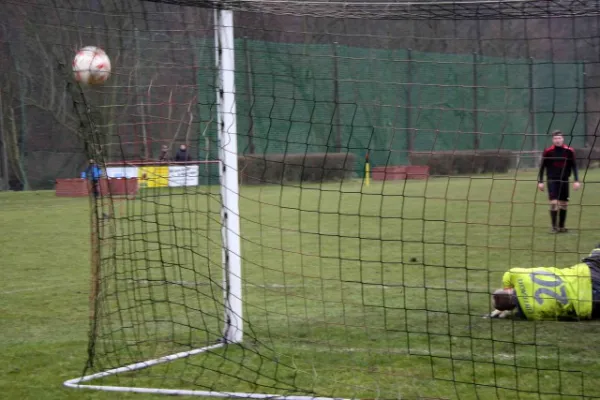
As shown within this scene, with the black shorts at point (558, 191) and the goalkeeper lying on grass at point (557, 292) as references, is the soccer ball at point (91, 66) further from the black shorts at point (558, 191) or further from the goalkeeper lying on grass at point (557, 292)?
the black shorts at point (558, 191)

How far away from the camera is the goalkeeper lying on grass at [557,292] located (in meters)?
6.30

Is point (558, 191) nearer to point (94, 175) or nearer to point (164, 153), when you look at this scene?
point (164, 153)

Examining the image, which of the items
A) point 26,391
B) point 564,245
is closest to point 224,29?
point 26,391

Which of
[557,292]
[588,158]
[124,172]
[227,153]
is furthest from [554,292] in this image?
[124,172]

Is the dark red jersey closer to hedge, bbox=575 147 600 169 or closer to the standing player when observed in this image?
the standing player

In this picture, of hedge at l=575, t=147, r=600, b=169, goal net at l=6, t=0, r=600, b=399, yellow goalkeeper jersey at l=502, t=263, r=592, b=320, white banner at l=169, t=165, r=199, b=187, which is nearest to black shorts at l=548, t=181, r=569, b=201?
hedge at l=575, t=147, r=600, b=169

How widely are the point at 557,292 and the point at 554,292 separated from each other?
3 cm

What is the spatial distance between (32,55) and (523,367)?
20.3 m

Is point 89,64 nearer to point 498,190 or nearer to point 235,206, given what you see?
point 235,206

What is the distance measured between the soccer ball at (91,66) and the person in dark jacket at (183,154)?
0.79m

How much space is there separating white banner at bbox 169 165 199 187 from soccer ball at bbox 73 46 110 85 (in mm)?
857

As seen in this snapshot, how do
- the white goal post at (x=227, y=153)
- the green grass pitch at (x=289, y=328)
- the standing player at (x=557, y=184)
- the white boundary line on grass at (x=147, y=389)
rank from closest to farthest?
the white boundary line on grass at (x=147, y=389) → the green grass pitch at (x=289, y=328) → the white goal post at (x=227, y=153) → the standing player at (x=557, y=184)

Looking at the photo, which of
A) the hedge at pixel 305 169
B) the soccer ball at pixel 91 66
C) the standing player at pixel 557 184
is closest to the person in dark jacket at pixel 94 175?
the soccer ball at pixel 91 66

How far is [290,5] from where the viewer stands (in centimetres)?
568
